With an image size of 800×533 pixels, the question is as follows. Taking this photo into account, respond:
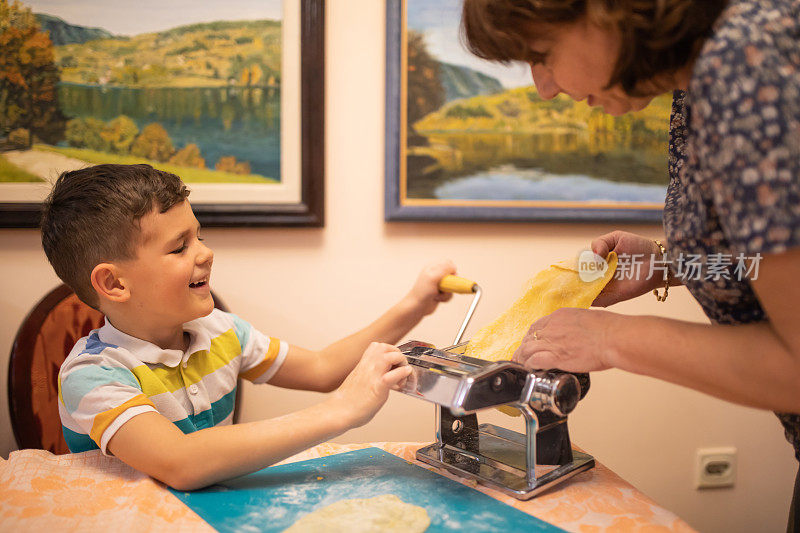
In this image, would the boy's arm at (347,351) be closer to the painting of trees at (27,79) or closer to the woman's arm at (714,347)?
the woman's arm at (714,347)

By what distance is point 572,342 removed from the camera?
0.82m

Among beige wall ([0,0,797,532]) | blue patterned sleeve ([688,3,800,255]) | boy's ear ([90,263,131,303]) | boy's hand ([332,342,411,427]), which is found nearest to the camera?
blue patterned sleeve ([688,3,800,255])

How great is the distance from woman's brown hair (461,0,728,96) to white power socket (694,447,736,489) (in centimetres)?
136

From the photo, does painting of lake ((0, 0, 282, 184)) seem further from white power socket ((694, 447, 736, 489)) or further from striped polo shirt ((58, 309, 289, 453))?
white power socket ((694, 447, 736, 489))

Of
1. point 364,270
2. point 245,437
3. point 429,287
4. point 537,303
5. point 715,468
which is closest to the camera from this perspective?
point 245,437

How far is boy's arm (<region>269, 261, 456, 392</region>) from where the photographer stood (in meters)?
1.27

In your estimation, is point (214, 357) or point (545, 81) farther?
point (214, 357)

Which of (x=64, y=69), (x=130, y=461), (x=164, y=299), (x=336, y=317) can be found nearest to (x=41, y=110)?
(x=64, y=69)

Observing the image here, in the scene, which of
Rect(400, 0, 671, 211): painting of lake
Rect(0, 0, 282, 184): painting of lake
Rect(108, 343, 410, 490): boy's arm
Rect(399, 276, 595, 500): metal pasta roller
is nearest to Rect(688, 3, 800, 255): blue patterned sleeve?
Rect(399, 276, 595, 500): metal pasta roller

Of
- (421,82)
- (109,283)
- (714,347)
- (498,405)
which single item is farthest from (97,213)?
(714,347)

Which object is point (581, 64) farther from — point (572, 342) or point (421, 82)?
point (421, 82)

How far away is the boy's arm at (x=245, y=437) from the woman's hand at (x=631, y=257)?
37cm

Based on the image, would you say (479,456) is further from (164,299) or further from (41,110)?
(41,110)

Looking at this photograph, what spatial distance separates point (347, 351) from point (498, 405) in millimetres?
524
